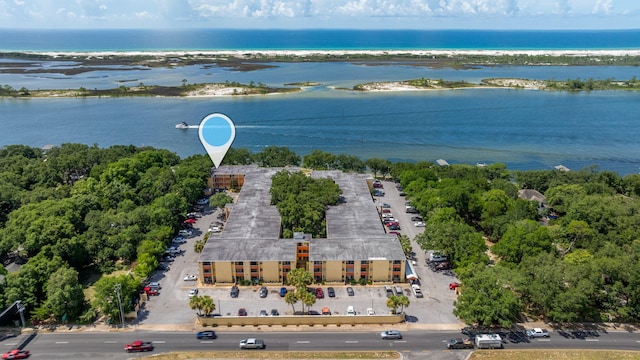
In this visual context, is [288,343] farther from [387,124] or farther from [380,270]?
[387,124]

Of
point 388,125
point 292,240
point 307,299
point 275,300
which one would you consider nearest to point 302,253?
point 292,240

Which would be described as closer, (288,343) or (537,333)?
(288,343)

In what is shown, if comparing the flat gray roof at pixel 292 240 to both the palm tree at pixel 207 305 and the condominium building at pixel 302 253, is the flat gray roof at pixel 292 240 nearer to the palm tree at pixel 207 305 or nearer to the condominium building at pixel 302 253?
the condominium building at pixel 302 253

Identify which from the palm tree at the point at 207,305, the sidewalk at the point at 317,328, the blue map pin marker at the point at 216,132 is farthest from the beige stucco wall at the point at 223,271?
the blue map pin marker at the point at 216,132

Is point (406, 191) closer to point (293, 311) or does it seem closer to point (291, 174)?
point (291, 174)

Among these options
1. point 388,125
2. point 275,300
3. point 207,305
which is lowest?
point 275,300

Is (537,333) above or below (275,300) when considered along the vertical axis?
below

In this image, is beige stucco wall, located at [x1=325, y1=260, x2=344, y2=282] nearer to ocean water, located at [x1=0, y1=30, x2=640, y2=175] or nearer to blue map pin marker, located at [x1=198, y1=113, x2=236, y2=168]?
blue map pin marker, located at [x1=198, y1=113, x2=236, y2=168]

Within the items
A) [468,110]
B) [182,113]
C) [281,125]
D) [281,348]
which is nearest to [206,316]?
[281,348]
